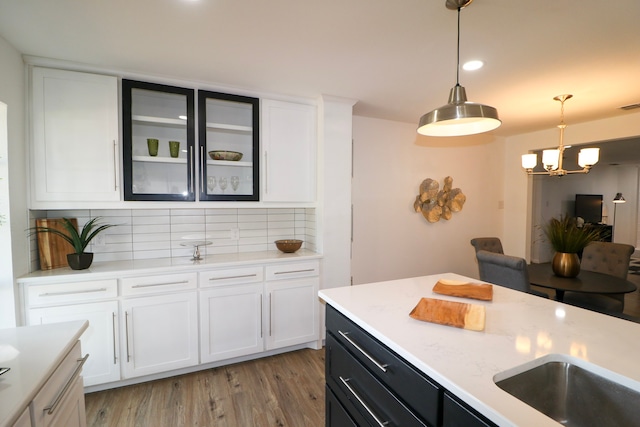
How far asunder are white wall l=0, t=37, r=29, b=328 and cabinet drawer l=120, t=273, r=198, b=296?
23.3 inches

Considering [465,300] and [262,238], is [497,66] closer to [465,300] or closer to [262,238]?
[465,300]

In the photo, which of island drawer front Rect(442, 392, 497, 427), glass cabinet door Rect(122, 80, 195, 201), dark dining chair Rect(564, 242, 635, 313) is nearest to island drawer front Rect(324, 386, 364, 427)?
island drawer front Rect(442, 392, 497, 427)

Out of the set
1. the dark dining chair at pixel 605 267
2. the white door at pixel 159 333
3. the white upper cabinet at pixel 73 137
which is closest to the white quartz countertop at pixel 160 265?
the white door at pixel 159 333

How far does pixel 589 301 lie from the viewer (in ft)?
8.67

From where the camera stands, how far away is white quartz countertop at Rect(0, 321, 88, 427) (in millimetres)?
814

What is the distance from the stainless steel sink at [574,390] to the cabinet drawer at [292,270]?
1.92m

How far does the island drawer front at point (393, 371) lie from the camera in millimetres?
887

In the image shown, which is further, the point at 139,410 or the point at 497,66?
the point at 497,66

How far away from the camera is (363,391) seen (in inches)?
48.7

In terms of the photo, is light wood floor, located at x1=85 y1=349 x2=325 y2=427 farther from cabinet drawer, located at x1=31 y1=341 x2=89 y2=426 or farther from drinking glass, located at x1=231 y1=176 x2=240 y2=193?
drinking glass, located at x1=231 y1=176 x2=240 y2=193

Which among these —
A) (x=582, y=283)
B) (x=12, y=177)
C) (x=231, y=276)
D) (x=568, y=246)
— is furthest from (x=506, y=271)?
(x=12, y=177)

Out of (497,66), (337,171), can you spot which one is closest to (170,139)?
(337,171)

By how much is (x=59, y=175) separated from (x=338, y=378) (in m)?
2.28

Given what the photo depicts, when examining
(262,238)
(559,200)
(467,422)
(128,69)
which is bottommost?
(467,422)
